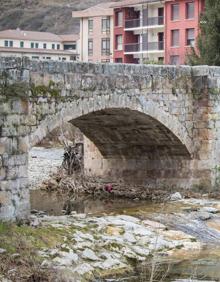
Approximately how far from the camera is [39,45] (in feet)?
281

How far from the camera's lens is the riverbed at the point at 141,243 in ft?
46.8

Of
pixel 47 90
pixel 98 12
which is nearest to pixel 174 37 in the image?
pixel 98 12

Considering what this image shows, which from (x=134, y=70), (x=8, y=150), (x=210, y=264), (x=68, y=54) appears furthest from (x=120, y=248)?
(x=68, y=54)

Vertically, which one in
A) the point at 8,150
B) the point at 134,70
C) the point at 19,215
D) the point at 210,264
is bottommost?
the point at 210,264

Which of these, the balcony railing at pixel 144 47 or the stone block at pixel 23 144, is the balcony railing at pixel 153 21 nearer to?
the balcony railing at pixel 144 47

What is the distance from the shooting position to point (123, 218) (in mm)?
18062

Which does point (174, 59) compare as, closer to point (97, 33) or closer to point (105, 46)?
point (105, 46)

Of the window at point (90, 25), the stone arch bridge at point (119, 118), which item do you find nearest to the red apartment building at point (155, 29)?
the window at point (90, 25)

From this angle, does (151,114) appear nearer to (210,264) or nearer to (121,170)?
(121,170)

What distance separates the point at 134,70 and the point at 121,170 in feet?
19.2

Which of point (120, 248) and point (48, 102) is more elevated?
point (48, 102)

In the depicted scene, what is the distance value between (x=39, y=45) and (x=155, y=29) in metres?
30.6

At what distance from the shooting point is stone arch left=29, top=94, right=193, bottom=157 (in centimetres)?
1772

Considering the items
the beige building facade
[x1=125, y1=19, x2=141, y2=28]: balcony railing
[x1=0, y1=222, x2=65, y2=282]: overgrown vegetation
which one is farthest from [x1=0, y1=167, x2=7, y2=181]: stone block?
the beige building facade
